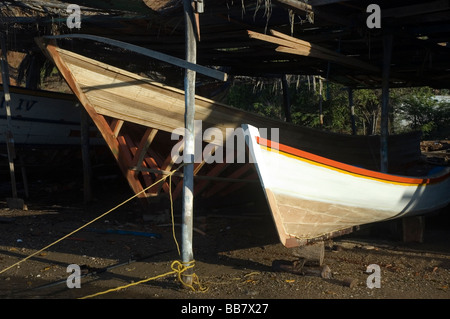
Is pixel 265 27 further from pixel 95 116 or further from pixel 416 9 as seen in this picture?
pixel 95 116

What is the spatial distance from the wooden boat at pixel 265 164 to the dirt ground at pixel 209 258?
0.56 metres

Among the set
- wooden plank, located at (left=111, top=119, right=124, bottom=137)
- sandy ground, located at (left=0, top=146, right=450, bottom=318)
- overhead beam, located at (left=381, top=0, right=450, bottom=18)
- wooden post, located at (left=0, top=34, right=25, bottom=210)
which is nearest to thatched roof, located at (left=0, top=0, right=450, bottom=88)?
overhead beam, located at (left=381, top=0, right=450, bottom=18)

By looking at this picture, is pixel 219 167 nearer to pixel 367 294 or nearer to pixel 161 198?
pixel 161 198

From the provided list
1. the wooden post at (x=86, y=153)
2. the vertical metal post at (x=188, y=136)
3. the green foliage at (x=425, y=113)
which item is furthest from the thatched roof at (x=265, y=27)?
the green foliage at (x=425, y=113)

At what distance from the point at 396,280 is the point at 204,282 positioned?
2.37 meters

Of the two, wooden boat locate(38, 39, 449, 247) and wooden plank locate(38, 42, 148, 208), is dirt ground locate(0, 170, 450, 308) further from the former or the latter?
wooden plank locate(38, 42, 148, 208)

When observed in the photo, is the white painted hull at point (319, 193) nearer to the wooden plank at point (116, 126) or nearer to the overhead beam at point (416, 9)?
the overhead beam at point (416, 9)

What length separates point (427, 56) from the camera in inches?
379

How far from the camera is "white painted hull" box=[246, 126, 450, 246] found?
5996 millimetres

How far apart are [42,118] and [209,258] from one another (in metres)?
6.55

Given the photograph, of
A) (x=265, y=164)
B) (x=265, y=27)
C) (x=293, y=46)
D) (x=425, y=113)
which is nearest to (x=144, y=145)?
(x=265, y=27)

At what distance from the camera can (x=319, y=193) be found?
6461 millimetres

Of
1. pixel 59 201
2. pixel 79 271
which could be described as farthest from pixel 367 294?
pixel 59 201

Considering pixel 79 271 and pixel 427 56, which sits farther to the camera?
pixel 427 56
